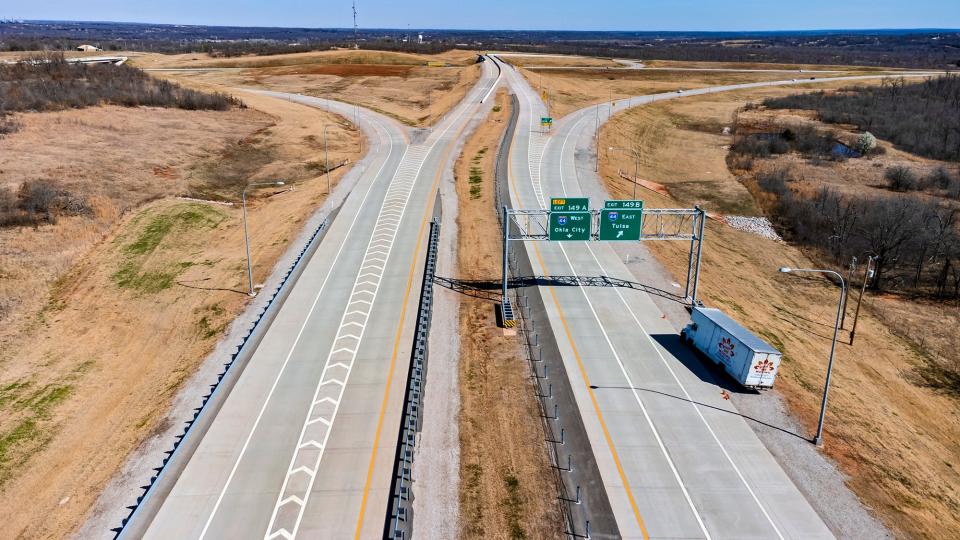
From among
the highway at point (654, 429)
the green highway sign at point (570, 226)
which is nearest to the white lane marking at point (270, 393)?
the highway at point (654, 429)

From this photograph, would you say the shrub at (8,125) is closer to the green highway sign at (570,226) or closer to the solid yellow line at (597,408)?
the solid yellow line at (597,408)

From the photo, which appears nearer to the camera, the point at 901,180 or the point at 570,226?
the point at 570,226

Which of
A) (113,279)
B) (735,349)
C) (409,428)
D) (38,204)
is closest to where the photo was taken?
(409,428)

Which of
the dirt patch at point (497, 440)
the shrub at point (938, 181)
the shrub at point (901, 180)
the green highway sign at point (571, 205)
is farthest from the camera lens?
the shrub at point (938, 181)

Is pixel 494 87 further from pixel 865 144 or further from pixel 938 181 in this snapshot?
pixel 938 181

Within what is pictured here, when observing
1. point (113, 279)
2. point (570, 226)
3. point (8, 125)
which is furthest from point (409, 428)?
point (8, 125)

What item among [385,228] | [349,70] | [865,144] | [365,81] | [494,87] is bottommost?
[385,228]

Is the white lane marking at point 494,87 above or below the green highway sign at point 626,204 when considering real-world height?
above
